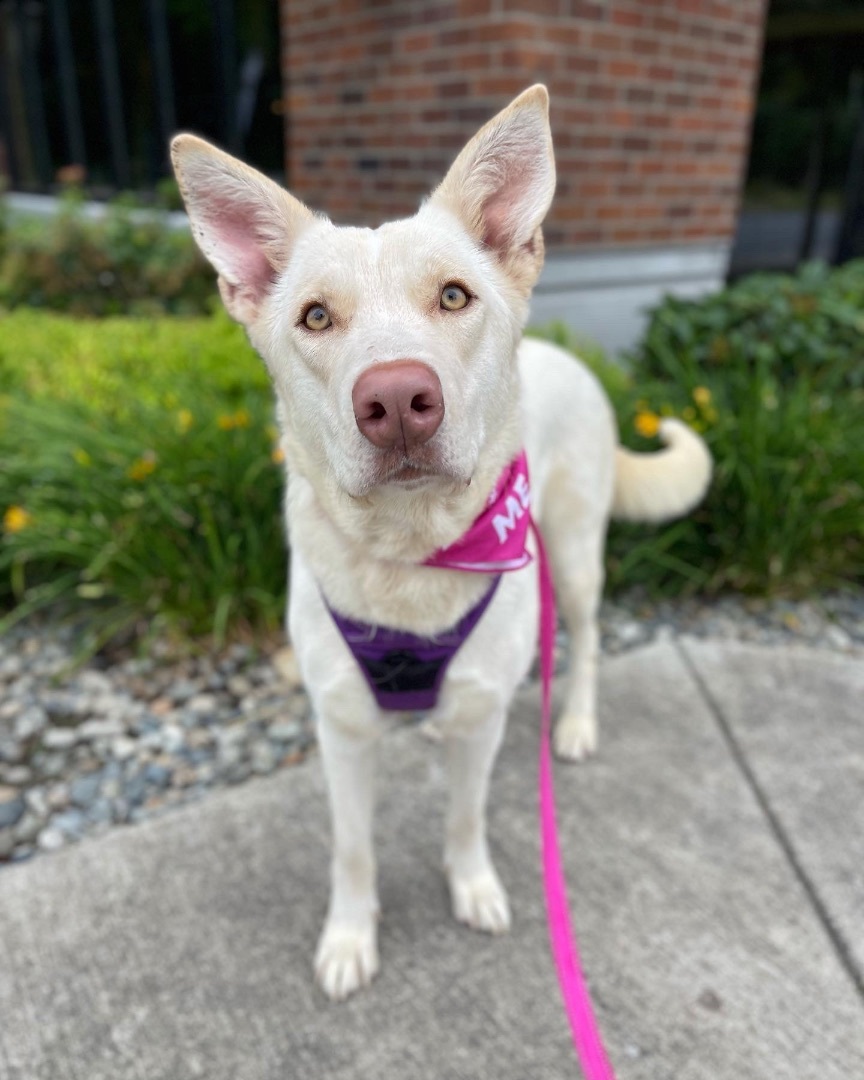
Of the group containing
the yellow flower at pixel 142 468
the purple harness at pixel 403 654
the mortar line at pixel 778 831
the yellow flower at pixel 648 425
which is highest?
the purple harness at pixel 403 654

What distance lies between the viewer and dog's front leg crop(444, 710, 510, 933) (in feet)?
6.69

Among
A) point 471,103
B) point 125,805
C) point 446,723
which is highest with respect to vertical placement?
point 471,103

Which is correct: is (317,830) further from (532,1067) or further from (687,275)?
(687,275)

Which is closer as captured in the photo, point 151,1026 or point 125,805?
point 151,1026

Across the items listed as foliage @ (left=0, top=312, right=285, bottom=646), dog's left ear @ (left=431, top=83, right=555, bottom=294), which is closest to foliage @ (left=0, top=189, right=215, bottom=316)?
foliage @ (left=0, top=312, right=285, bottom=646)

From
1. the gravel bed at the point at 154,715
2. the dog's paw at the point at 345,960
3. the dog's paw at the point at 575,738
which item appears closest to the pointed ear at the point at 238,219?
the dog's paw at the point at 345,960

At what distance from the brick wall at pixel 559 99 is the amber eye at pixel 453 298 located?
3535 millimetres

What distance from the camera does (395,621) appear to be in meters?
1.72

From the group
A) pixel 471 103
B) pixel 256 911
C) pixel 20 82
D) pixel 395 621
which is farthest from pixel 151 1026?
pixel 20 82

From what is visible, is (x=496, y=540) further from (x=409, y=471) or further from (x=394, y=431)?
(x=394, y=431)

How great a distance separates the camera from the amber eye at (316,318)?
1.52 meters

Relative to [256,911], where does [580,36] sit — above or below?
above

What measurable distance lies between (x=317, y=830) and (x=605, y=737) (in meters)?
1.09

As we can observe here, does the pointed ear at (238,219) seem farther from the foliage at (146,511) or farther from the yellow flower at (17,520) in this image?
the yellow flower at (17,520)
